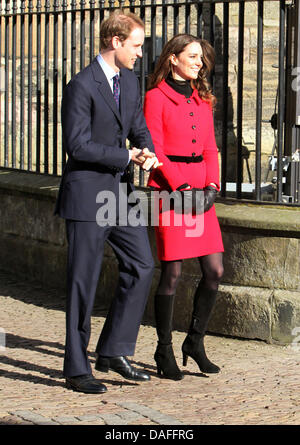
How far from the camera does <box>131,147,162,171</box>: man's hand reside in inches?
206

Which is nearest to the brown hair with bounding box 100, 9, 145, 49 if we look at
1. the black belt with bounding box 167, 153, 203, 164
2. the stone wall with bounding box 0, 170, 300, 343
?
the black belt with bounding box 167, 153, 203, 164

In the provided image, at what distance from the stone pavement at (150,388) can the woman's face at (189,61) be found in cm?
161

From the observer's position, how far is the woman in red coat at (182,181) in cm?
571

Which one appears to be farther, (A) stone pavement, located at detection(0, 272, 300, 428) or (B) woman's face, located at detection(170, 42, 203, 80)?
(B) woman's face, located at detection(170, 42, 203, 80)

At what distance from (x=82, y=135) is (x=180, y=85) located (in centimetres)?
77

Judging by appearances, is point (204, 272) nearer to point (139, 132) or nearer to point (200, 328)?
point (200, 328)

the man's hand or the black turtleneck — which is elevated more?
the black turtleneck

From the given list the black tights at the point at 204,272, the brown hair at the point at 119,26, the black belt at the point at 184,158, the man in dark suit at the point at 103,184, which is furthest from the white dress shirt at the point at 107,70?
the black tights at the point at 204,272

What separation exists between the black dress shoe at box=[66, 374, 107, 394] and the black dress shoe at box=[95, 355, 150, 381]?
21 centimetres

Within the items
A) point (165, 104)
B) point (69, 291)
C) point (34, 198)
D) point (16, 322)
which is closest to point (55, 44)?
point (34, 198)

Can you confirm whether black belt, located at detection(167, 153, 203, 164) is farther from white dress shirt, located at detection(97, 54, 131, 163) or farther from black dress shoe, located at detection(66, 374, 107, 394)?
black dress shoe, located at detection(66, 374, 107, 394)

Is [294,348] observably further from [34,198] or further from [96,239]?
[34,198]

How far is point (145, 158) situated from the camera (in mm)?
5270
